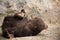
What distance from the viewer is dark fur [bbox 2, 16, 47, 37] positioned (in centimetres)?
189

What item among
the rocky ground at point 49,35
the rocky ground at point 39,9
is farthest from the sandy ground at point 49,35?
the rocky ground at point 39,9

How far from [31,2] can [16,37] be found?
2.52ft

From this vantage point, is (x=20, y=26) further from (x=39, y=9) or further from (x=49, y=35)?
(x=39, y=9)

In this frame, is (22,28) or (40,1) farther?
(40,1)

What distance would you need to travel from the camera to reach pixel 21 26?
1919 millimetres

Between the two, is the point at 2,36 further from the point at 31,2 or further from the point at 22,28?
the point at 31,2

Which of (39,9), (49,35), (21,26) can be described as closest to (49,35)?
(49,35)

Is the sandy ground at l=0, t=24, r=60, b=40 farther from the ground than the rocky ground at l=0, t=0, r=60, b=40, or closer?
closer

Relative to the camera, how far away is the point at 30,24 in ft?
6.46

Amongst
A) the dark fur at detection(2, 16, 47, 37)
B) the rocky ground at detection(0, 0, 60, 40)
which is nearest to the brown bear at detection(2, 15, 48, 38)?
the dark fur at detection(2, 16, 47, 37)

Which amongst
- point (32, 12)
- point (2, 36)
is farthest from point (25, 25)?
point (32, 12)

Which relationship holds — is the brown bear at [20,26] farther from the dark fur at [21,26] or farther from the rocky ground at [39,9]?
the rocky ground at [39,9]

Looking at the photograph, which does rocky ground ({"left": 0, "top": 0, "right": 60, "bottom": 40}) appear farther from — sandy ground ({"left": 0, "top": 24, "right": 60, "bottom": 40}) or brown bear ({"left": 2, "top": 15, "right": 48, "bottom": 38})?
brown bear ({"left": 2, "top": 15, "right": 48, "bottom": 38})

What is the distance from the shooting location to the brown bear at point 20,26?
74.5 inches
